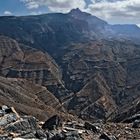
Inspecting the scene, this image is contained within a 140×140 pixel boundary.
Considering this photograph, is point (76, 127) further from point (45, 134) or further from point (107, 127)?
point (45, 134)

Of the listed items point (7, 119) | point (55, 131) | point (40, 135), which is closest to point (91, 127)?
point (55, 131)

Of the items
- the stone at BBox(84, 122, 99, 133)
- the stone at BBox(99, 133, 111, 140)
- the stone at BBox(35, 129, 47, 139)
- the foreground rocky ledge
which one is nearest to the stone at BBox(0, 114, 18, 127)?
the foreground rocky ledge

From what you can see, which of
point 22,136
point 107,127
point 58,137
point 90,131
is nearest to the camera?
point 58,137

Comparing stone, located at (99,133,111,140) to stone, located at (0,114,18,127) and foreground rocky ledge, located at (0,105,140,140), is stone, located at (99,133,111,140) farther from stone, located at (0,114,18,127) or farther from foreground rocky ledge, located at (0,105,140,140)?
stone, located at (0,114,18,127)

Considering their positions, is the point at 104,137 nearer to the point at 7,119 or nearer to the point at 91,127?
the point at 91,127

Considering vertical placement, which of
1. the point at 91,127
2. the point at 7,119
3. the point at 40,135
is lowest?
the point at 91,127

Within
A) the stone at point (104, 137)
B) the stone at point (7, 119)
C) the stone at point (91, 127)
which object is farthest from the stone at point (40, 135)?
the stone at point (91, 127)

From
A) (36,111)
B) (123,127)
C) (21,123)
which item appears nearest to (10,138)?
(21,123)

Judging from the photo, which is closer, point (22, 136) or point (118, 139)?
point (22, 136)

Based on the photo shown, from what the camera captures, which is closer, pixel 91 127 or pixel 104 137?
pixel 104 137
